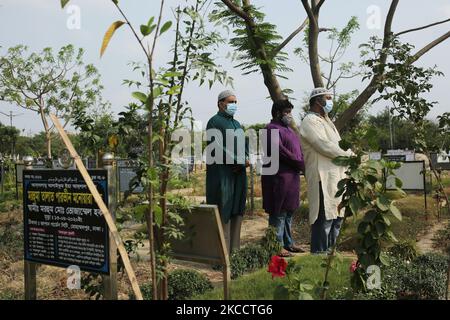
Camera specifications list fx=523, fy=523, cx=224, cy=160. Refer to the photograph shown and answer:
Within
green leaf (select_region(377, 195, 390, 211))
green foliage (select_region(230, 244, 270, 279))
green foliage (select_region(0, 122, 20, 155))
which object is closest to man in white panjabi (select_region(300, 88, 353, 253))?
green foliage (select_region(230, 244, 270, 279))

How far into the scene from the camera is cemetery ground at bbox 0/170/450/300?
12.1ft

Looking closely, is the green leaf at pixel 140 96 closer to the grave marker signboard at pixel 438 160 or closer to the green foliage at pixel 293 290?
the green foliage at pixel 293 290

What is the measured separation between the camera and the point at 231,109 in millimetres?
5707

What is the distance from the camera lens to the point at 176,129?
2.88 meters

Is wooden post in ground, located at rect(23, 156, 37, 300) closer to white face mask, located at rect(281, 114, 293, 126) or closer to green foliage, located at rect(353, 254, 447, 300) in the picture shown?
green foliage, located at rect(353, 254, 447, 300)

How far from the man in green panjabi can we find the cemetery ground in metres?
0.37

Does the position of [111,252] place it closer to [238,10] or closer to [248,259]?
[248,259]

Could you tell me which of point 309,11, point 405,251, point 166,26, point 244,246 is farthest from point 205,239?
point 309,11

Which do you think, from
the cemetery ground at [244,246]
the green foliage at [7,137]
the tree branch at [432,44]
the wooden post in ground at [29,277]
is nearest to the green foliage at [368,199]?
the cemetery ground at [244,246]

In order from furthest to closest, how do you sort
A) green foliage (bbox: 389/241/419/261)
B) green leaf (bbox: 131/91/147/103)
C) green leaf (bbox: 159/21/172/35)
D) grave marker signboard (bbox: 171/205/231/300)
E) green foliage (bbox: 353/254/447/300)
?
green foliage (bbox: 389/241/419/261), green foliage (bbox: 353/254/447/300), grave marker signboard (bbox: 171/205/231/300), green leaf (bbox: 131/91/147/103), green leaf (bbox: 159/21/172/35)

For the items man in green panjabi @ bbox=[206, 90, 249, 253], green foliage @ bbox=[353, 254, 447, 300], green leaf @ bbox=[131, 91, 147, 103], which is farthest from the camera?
man in green panjabi @ bbox=[206, 90, 249, 253]

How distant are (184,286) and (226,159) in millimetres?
1815
